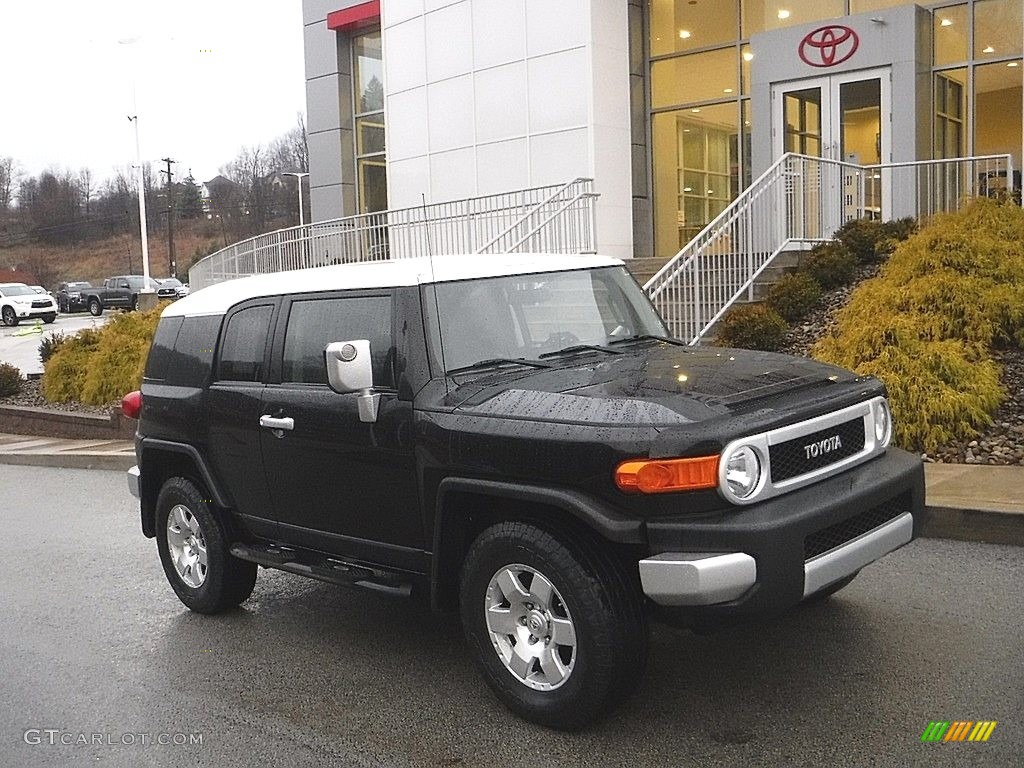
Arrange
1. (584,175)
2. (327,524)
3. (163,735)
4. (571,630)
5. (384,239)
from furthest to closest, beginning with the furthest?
(384,239) < (584,175) < (327,524) < (163,735) < (571,630)

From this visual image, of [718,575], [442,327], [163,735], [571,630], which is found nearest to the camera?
[718,575]

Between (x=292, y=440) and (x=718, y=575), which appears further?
(x=292, y=440)

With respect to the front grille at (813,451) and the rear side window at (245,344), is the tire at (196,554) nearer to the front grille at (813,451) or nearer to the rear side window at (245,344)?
the rear side window at (245,344)

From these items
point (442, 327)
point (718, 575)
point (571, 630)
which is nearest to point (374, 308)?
point (442, 327)

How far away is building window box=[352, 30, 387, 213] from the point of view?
29156mm

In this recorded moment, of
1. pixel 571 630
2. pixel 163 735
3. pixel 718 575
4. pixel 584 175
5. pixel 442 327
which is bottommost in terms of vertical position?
pixel 163 735

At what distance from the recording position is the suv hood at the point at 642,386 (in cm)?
425

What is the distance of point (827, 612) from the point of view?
5602mm

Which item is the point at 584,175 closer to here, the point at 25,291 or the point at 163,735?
the point at 163,735

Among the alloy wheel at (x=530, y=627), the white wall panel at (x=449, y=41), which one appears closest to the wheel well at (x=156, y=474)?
the alloy wheel at (x=530, y=627)

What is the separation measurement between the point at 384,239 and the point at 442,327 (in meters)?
18.9

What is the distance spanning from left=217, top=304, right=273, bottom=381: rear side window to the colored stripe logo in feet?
11.9

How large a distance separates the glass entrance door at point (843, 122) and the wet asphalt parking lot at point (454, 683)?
1209 centimetres

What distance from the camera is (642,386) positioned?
4520mm
